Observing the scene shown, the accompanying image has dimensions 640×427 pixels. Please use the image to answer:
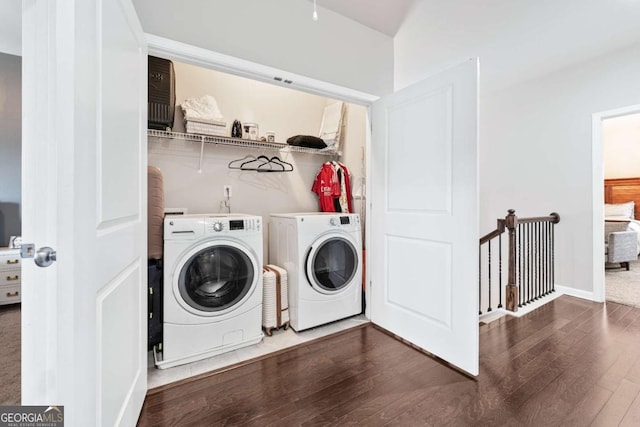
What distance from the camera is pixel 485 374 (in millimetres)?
1660

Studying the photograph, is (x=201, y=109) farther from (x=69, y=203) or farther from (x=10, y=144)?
(x=69, y=203)

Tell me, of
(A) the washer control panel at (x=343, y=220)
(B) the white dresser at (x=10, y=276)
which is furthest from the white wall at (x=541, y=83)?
(B) the white dresser at (x=10, y=276)

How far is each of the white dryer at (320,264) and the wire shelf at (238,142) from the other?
77 cm

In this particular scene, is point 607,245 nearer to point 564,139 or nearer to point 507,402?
point 564,139

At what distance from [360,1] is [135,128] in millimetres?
1829

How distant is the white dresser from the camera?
821 millimetres

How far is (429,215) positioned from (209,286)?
1576 mm

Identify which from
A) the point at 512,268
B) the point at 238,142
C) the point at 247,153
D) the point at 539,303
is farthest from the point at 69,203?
the point at 539,303

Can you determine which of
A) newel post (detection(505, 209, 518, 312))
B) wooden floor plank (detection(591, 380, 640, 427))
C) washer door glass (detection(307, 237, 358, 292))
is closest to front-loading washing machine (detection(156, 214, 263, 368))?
washer door glass (detection(307, 237, 358, 292))

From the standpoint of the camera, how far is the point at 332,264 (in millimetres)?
2406

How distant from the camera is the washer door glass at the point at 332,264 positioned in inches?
89.0

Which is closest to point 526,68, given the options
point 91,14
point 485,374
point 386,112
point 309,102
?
point 386,112

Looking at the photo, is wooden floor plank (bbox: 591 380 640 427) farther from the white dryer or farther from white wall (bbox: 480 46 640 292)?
white wall (bbox: 480 46 640 292)

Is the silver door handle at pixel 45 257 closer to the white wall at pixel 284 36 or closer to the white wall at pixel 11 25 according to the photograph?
the white wall at pixel 11 25
